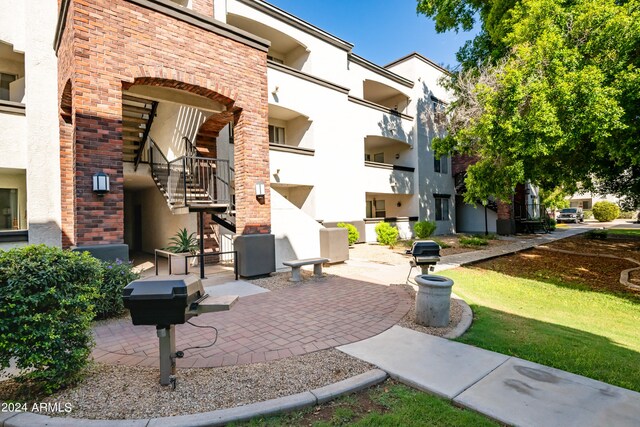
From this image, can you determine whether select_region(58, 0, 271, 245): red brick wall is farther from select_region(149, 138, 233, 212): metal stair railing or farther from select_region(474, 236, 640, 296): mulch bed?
select_region(474, 236, 640, 296): mulch bed

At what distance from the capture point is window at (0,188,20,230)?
8.45 metres

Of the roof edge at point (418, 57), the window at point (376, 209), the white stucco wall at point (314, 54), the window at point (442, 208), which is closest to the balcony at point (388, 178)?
the window at point (376, 209)

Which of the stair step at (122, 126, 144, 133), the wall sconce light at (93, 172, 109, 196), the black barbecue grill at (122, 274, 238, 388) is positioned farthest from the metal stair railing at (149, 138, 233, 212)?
the black barbecue grill at (122, 274, 238, 388)

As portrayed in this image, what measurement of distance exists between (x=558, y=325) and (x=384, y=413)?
431 centimetres

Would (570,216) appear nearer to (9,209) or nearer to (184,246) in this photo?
(184,246)

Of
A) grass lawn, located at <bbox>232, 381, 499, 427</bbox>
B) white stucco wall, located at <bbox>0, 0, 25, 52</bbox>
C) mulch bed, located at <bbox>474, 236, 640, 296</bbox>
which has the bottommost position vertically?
mulch bed, located at <bbox>474, 236, 640, 296</bbox>

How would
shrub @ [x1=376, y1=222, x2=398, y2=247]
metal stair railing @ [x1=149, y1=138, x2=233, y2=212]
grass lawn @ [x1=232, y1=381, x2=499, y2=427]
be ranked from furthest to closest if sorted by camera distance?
shrub @ [x1=376, y1=222, x2=398, y2=247], metal stair railing @ [x1=149, y1=138, x2=233, y2=212], grass lawn @ [x1=232, y1=381, x2=499, y2=427]

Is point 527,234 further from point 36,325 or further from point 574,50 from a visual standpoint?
point 36,325

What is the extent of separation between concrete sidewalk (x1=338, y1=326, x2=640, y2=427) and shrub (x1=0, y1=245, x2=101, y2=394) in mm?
2956

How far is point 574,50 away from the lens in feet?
23.4

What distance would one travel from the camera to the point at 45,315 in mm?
2936

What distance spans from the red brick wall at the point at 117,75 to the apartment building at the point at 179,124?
25 millimetres

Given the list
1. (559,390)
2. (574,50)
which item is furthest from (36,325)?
(574,50)

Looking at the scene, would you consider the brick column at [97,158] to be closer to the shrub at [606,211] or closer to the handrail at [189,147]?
the handrail at [189,147]
